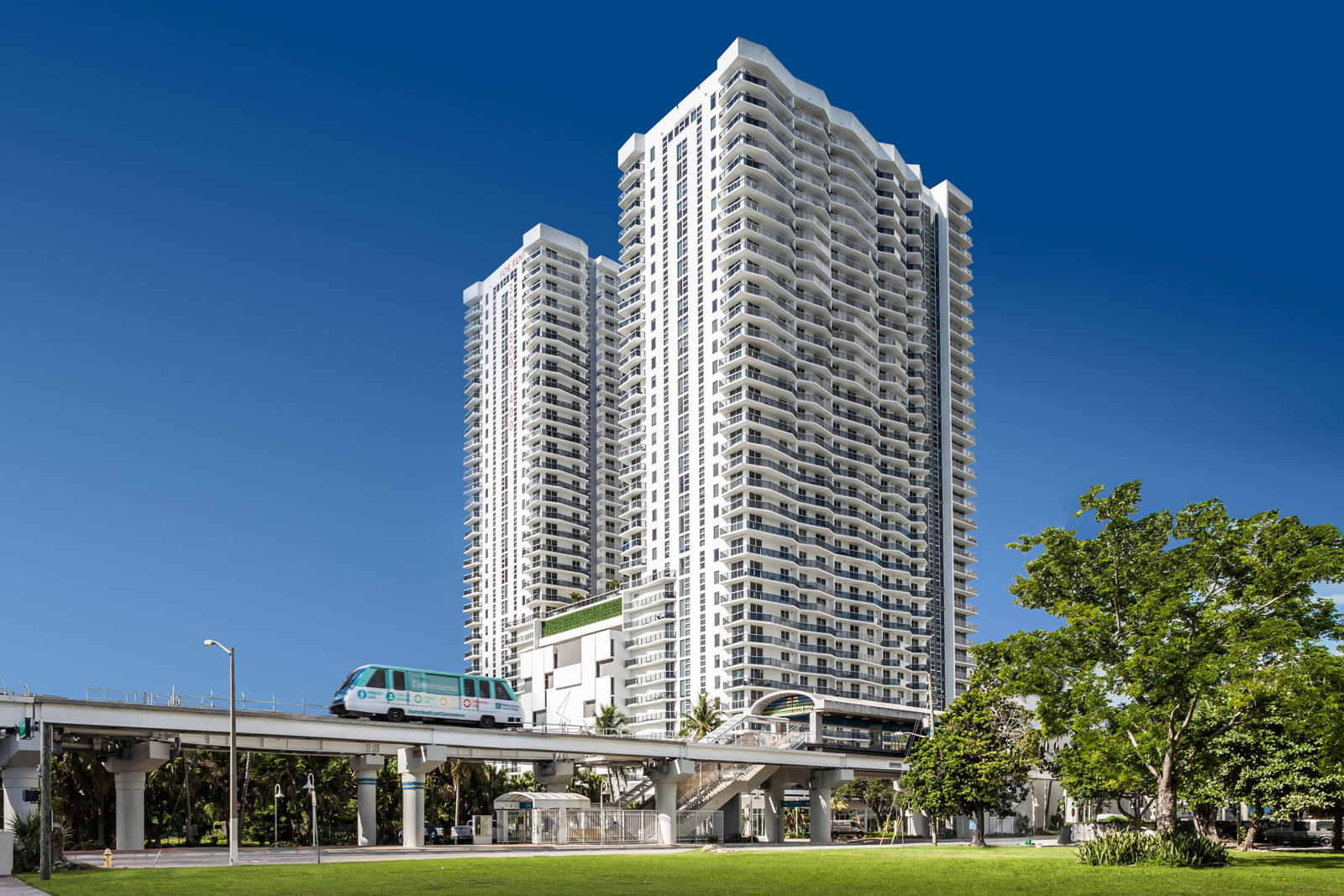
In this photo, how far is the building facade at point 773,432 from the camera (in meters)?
134

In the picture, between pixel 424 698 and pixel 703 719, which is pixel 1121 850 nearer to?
pixel 424 698

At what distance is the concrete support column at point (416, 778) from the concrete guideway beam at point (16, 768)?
713 inches

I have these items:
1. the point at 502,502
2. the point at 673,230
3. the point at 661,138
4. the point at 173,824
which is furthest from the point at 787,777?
the point at 502,502

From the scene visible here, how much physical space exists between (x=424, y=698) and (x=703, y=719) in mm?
60527

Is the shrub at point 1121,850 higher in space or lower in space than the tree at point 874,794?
higher

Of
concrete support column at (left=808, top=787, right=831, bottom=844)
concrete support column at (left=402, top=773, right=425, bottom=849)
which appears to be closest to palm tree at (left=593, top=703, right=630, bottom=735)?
concrete support column at (left=808, top=787, right=831, bottom=844)

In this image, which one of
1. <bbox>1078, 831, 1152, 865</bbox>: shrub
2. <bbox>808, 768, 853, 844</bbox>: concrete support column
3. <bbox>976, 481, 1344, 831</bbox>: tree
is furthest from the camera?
<bbox>808, 768, 853, 844</bbox>: concrete support column

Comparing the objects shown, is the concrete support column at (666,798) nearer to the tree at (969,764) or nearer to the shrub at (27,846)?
the tree at (969,764)

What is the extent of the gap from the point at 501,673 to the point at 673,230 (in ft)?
240

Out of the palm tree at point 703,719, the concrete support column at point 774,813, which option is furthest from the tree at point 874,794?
the concrete support column at point 774,813

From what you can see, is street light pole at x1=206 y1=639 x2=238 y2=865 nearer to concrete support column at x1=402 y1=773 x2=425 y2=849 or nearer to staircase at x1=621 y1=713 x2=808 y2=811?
concrete support column at x1=402 y1=773 x2=425 y2=849

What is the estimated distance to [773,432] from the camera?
136 m

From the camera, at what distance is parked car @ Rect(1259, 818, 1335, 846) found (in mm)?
66000

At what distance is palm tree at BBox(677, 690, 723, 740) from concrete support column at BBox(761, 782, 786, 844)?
23.8m
